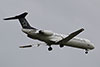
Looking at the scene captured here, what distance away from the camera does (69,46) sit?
305 feet

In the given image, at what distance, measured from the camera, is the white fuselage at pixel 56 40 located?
283 ft

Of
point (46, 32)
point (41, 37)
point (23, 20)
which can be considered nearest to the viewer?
point (46, 32)

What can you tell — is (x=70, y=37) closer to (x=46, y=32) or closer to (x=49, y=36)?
(x=49, y=36)

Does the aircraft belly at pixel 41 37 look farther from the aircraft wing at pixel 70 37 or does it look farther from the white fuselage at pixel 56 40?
the aircraft wing at pixel 70 37

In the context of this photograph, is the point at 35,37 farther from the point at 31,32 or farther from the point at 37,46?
the point at 37,46

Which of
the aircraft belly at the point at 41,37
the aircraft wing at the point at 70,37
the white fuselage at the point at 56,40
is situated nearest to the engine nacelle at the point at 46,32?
the white fuselage at the point at 56,40

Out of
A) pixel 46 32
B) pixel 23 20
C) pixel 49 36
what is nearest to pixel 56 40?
pixel 49 36

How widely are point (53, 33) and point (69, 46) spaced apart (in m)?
5.90

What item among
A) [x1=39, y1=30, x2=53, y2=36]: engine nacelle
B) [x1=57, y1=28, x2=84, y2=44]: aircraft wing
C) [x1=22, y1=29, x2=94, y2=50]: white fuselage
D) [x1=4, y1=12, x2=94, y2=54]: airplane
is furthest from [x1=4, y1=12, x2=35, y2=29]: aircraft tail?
[x1=57, y1=28, x2=84, y2=44]: aircraft wing

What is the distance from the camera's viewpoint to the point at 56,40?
89.8 m

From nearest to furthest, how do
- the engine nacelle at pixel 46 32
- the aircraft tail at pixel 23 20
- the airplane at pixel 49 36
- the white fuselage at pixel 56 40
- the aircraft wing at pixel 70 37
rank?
the aircraft wing at pixel 70 37, the engine nacelle at pixel 46 32, the airplane at pixel 49 36, the white fuselage at pixel 56 40, the aircraft tail at pixel 23 20

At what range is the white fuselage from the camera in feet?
283

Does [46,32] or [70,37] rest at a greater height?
[46,32]

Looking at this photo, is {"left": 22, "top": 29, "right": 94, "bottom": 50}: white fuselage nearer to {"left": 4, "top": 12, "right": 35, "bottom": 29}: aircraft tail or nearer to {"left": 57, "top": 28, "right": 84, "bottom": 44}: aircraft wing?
{"left": 57, "top": 28, "right": 84, "bottom": 44}: aircraft wing
